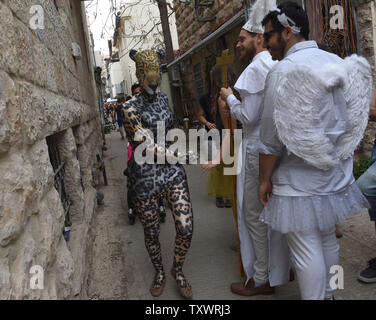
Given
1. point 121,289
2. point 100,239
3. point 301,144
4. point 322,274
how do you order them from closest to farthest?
point 301,144
point 322,274
point 121,289
point 100,239

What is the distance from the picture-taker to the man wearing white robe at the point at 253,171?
252 cm

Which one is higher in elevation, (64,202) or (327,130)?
(327,130)

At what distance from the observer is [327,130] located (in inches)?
76.8

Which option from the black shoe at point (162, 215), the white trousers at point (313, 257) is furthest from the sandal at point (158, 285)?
the black shoe at point (162, 215)

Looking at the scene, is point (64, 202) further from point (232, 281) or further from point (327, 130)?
point (327, 130)

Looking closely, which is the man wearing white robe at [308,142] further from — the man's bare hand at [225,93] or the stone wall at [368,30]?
the stone wall at [368,30]

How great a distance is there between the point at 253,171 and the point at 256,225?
434mm

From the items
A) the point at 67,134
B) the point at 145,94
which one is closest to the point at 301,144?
the point at 145,94

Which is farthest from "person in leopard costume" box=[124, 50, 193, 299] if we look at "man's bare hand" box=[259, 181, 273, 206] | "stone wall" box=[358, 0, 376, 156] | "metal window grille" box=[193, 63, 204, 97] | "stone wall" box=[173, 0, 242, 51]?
"metal window grille" box=[193, 63, 204, 97]

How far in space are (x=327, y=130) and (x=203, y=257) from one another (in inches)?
87.5

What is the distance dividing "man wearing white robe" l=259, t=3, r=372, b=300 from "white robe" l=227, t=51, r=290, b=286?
12.6 inches

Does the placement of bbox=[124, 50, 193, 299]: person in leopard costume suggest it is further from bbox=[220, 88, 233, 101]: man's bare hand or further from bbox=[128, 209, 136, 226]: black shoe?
bbox=[128, 209, 136, 226]: black shoe

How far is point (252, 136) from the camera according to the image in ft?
8.79

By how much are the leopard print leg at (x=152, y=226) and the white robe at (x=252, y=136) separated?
0.69m
